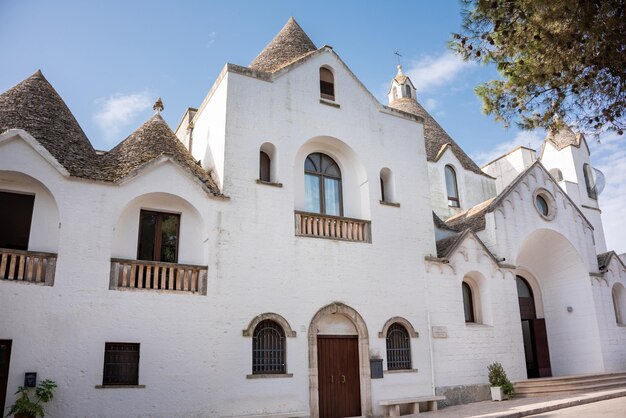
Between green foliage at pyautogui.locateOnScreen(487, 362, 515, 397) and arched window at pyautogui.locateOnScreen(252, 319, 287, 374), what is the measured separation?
7.04 metres

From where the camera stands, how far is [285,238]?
1543 cm

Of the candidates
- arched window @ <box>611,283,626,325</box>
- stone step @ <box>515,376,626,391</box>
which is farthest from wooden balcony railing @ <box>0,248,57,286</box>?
arched window @ <box>611,283,626,325</box>

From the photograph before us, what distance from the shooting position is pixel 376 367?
15594 mm

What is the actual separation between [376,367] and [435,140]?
15.6 meters

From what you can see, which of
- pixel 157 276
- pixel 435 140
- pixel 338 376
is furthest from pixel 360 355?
pixel 435 140

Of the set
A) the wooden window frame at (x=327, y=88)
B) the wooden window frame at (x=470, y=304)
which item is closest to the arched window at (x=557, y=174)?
the wooden window frame at (x=470, y=304)

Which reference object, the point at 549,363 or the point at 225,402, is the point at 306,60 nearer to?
the point at 225,402

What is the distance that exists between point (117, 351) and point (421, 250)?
389 inches

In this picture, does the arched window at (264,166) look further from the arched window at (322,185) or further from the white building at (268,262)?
the arched window at (322,185)

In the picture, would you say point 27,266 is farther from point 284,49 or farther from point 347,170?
point 284,49

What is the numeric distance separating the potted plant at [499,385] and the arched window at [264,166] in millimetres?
9463

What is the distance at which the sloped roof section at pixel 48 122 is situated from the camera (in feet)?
45.1

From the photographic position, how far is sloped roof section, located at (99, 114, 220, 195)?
14258 millimetres

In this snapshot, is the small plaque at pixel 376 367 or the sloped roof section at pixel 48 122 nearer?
the sloped roof section at pixel 48 122
